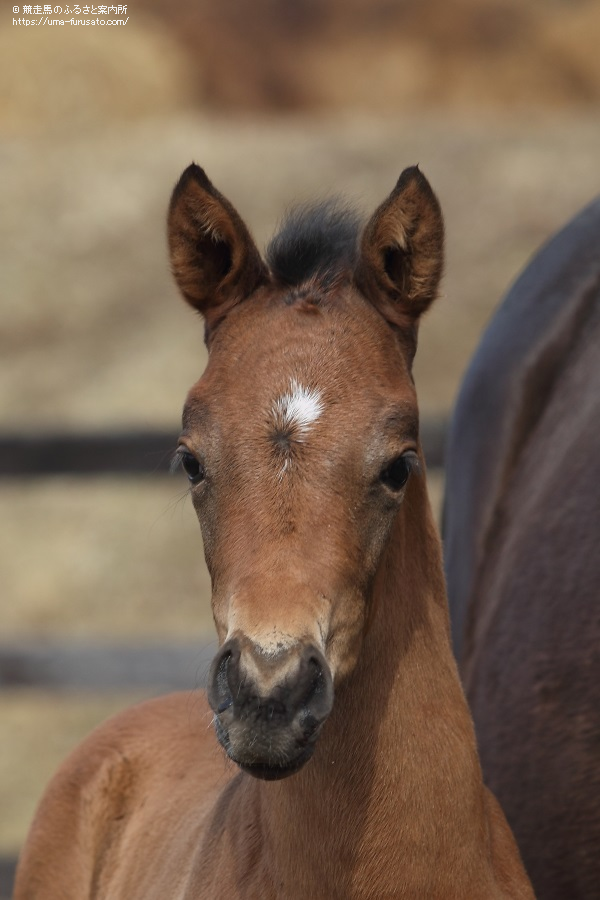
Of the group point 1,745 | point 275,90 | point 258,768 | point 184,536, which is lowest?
point 1,745

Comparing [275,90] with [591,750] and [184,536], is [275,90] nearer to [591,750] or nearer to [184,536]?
[184,536]

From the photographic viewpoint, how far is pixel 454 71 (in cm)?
1723

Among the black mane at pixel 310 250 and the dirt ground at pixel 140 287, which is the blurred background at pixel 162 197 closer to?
the dirt ground at pixel 140 287

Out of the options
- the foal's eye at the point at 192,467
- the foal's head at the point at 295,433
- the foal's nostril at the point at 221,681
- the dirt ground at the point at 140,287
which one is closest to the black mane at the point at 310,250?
the foal's head at the point at 295,433

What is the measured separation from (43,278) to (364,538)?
9.53m

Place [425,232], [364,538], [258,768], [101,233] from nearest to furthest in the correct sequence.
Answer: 1. [258,768]
2. [364,538]
3. [425,232]
4. [101,233]

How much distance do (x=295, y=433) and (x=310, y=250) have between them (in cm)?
45

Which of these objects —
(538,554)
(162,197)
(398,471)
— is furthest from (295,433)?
(162,197)

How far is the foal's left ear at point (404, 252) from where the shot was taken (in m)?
2.22

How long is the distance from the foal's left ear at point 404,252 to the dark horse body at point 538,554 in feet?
2.91

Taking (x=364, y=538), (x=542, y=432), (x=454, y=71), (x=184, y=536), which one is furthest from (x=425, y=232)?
(x=454, y=71)

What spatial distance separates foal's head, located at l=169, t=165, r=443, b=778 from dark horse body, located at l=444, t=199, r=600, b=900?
843mm

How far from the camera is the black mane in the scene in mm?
2299

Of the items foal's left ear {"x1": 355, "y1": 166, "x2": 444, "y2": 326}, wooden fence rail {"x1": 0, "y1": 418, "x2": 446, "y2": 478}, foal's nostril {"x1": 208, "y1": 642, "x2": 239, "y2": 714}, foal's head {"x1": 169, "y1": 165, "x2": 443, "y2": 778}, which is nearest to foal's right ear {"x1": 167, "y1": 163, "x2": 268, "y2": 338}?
foal's head {"x1": 169, "y1": 165, "x2": 443, "y2": 778}
